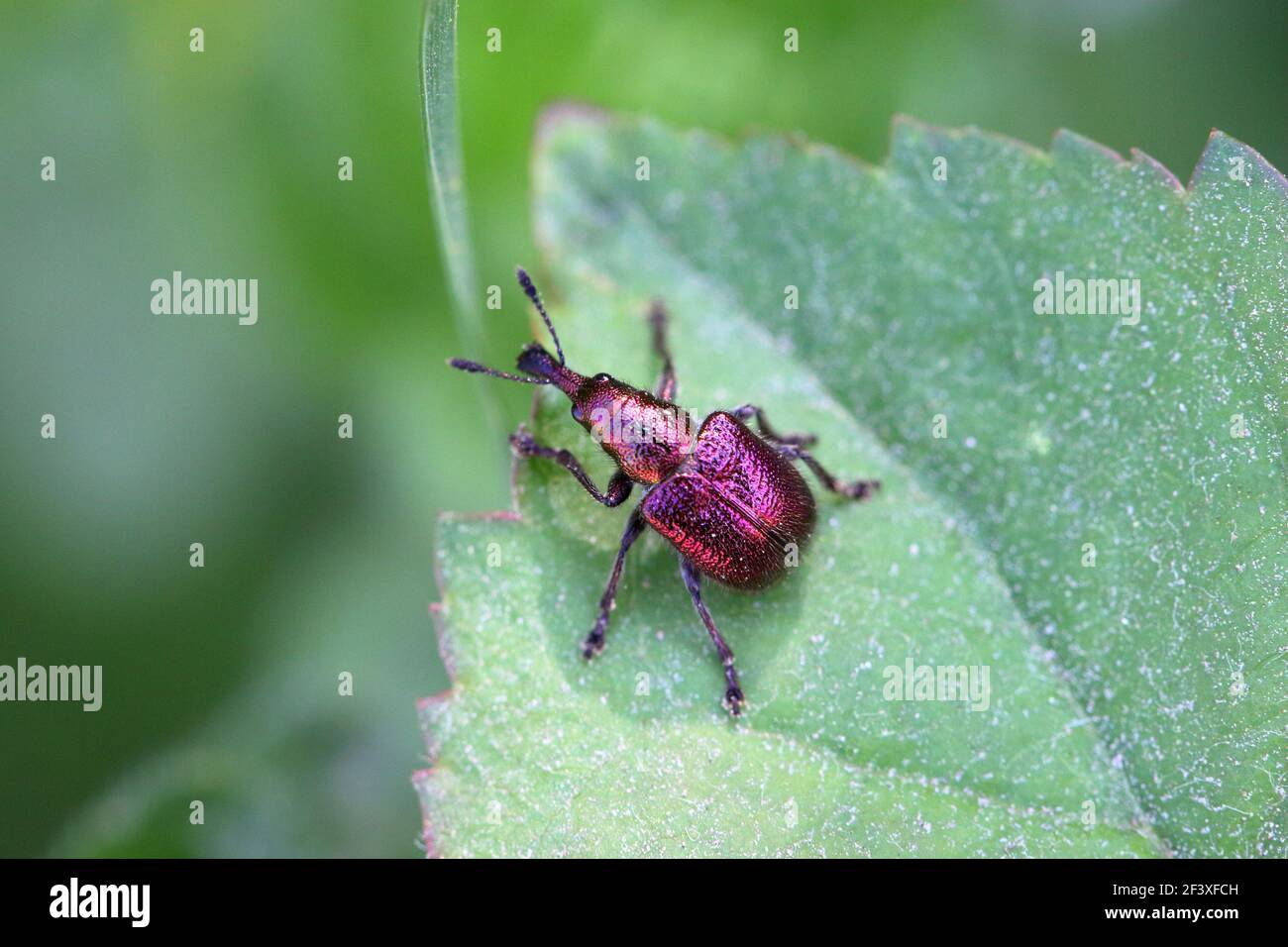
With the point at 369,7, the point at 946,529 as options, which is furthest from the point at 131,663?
the point at 946,529

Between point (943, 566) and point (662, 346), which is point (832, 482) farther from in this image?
point (662, 346)

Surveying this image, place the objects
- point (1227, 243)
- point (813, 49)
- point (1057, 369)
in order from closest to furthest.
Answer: point (1227, 243) < point (1057, 369) < point (813, 49)

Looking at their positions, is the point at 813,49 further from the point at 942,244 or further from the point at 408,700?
the point at 408,700

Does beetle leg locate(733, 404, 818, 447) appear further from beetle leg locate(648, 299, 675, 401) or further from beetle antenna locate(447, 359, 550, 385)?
beetle antenna locate(447, 359, 550, 385)

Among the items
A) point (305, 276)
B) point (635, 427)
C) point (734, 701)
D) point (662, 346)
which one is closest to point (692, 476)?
point (635, 427)

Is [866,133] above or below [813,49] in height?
below

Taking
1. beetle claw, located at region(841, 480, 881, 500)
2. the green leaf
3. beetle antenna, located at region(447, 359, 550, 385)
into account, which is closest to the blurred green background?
beetle antenna, located at region(447, 359, 550, 385)
